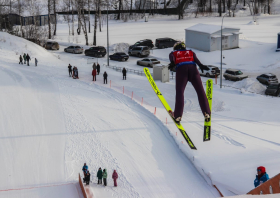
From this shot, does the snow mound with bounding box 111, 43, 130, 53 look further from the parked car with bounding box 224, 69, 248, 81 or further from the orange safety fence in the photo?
the orange safety fence

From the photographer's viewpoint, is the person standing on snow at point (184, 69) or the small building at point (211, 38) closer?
the person standing on snow at point (184, 69)

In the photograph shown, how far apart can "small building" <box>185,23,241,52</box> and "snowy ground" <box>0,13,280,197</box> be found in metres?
13.1

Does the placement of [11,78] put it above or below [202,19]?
below

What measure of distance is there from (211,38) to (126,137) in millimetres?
26548

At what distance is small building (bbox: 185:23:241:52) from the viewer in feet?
146

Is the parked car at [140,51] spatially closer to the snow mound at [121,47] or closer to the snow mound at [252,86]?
the snow mound at [121,47]

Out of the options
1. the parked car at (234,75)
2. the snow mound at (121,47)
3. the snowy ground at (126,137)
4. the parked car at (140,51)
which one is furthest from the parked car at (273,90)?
the snow mound at (121,47)

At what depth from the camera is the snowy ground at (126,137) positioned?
16109mm

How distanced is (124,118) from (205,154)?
662 cm

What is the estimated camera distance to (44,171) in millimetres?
17062

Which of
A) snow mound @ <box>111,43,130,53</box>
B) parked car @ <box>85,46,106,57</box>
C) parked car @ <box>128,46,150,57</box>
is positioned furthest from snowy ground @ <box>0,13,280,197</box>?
snow mound @ <box>111,43,130,53</box>

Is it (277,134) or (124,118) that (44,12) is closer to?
(124,118)

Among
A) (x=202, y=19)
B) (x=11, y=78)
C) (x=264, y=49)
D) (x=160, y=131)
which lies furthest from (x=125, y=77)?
(x=202, y=19)

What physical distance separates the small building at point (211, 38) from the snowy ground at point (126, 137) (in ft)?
43.1
